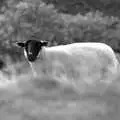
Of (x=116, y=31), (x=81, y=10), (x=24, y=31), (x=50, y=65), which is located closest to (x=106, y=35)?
(x=116, y=31)

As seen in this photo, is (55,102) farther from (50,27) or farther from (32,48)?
(50,27)

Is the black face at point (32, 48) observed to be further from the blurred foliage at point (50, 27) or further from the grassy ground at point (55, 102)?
the blurred foliage at point (50, 27)

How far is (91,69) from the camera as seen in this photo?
194 inches

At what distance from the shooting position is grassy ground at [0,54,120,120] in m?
2.08

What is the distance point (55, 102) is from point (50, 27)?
23.3 ft

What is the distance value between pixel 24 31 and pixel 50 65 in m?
4.34

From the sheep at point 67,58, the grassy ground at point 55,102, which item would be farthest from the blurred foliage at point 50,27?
the grassy ground at point 55,102

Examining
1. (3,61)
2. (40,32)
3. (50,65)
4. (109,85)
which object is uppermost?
(109,85)

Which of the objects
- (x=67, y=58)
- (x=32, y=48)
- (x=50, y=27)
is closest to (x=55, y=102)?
(x=32, y=48)

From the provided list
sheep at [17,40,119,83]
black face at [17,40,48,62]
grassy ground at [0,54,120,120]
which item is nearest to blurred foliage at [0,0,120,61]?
sheep at [17,40,119,83]

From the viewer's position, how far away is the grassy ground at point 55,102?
6.82 ft

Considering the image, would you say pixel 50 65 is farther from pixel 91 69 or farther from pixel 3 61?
pixel 3 61

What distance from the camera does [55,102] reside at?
2291mm

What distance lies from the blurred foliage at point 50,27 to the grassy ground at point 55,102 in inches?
260
